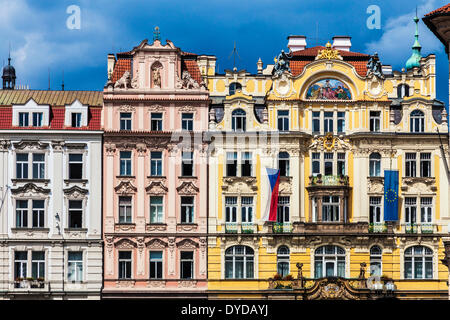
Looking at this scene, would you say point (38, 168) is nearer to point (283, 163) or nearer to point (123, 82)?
point (123, 82)

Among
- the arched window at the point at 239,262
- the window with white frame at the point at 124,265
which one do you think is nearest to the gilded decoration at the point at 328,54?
the arched window at the point at 239,262

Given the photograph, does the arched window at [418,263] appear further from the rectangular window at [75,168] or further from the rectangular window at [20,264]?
the rectangular window at [20,264]

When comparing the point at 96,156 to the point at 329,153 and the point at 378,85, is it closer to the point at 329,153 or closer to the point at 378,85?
the point at 329,153

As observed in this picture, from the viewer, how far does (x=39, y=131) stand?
2395 inches

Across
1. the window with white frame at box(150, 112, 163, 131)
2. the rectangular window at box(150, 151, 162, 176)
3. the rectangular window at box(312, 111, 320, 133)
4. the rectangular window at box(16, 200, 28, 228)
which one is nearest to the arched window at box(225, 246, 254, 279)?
the rectangular window at box(150, 151, 162, 176)

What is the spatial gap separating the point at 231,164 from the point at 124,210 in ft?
24.5

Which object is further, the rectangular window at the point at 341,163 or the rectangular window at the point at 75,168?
the rectangular window at the point at 341,163

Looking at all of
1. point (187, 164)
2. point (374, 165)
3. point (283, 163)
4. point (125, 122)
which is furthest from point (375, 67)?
point (125, 122)

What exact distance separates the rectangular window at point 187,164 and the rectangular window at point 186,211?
1666mm

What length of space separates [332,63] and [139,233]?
16625 mm

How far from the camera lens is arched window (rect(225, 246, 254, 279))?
2381 inches

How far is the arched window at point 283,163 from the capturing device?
61438 mm

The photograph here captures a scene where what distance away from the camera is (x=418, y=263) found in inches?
2393
